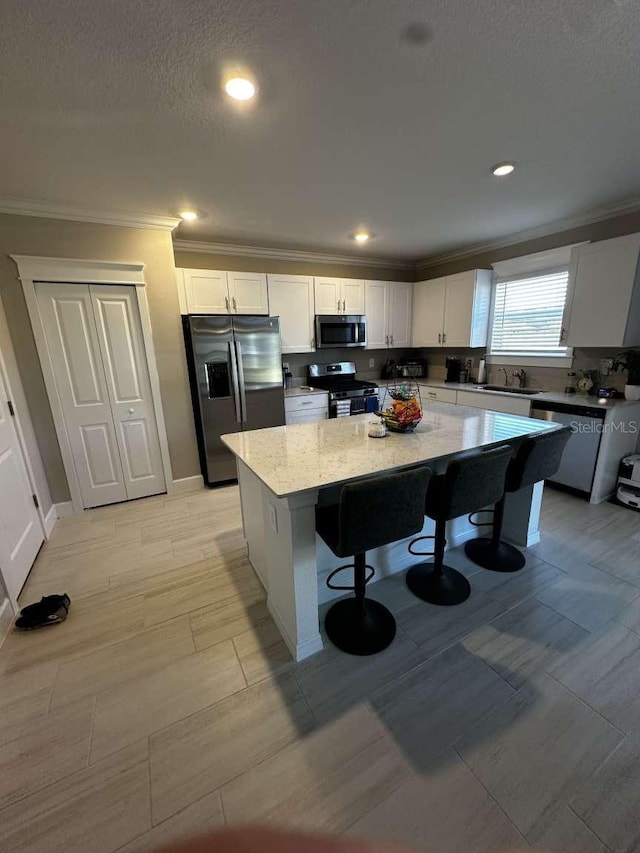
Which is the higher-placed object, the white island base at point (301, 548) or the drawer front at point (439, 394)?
the drawer front at point (439, 394)

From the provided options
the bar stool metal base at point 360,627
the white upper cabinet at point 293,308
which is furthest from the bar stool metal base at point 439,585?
the white upper cabinet at point 293,308

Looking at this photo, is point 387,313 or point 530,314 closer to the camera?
point 530,314

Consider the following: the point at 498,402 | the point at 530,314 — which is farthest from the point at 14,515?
the point at 530,314

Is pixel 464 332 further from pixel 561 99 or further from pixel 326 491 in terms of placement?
pixel 326 491

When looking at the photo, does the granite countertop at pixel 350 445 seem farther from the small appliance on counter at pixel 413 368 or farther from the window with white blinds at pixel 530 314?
the small appliance on counter at pixel 413 368

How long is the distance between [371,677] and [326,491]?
895 mm

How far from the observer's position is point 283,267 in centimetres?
431

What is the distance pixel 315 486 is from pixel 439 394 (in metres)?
3.62

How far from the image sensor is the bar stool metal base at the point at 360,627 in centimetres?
173

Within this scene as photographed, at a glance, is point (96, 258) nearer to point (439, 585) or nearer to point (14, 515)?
point (14, 515)

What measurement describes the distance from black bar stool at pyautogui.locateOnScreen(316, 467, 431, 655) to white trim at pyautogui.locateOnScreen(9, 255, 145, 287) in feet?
9.27

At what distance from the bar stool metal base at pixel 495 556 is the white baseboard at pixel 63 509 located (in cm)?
355

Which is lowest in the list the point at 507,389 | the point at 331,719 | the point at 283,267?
the point at 331,719

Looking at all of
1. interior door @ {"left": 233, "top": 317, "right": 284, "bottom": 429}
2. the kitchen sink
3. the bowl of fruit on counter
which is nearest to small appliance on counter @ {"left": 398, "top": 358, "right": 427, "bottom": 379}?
the kitchen sink
